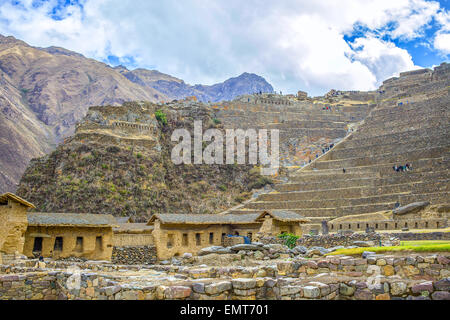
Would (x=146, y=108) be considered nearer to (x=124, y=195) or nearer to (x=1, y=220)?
(x=124, y=195)

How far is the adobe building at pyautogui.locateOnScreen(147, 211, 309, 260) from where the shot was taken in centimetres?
2614

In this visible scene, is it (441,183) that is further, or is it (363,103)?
(363,103)

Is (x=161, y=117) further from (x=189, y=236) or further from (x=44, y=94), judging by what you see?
(x=44, y=94)

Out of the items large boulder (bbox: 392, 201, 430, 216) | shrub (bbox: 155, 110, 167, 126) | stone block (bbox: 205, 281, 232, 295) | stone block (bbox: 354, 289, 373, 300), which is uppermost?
shrub (bbox: 155, 110, 167, 126)

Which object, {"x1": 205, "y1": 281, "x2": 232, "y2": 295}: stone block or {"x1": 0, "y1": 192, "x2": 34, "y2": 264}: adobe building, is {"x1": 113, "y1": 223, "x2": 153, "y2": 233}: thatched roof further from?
{"x1": 205, "y1": 281, "x2": 232, "y2": 295}: stone block

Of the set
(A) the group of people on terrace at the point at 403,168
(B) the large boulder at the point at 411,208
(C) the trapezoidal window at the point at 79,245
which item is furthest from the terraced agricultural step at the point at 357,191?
(C) the trapezoidal window at the point at 79,245

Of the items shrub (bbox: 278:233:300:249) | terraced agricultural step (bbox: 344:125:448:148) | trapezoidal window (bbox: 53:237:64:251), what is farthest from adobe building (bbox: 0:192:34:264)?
terraced agricultural step (bbox: 344:125:448:148)

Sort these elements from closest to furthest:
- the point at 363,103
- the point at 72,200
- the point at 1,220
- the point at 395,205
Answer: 1. the point at 1,220
2. the point at 395,205
3. the point at 72,200
4. the point at 363,103

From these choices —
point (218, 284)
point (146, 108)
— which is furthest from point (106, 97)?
point (218, 284)

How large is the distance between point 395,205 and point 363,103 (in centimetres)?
5802

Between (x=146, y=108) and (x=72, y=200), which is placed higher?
(x=146, y=108)

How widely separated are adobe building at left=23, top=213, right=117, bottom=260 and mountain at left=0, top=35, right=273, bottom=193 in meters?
65.0

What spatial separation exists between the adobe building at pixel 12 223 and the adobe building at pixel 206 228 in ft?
27.1
